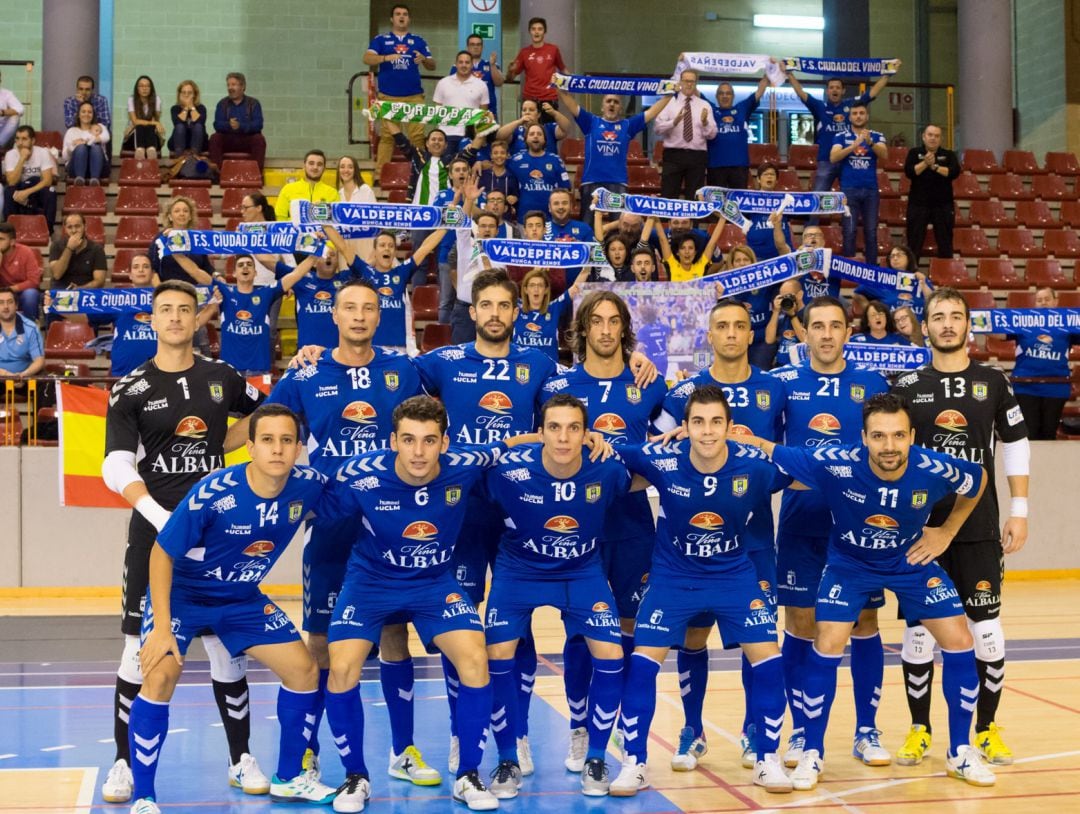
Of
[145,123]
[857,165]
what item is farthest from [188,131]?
[857,165]

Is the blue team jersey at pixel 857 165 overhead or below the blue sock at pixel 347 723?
overhead

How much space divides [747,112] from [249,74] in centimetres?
1197

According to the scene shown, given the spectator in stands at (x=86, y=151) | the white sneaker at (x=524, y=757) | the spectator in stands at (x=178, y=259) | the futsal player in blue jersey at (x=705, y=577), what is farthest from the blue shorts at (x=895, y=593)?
the spectator in stands at (x=86, y=151)

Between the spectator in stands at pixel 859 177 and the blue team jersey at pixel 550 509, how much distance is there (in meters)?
10.8

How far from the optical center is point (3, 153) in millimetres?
17797

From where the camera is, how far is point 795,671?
23.6 ft

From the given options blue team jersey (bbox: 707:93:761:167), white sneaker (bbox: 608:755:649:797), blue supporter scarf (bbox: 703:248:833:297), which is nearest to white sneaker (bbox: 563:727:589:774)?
white sneaker (bbox: 608:755:649:797)

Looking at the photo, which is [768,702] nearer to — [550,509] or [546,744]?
[550,509]

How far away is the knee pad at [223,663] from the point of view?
6.44m

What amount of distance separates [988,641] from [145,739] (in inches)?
165

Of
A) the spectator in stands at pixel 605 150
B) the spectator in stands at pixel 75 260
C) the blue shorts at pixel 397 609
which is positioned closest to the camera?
the blue shorts at pixel 397 609

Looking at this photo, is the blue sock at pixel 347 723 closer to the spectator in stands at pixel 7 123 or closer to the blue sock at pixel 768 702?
the blue sock at pixel 768 702

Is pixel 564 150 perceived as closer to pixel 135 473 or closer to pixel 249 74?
pixel 249 74

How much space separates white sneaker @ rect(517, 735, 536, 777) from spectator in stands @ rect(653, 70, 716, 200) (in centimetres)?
1059
